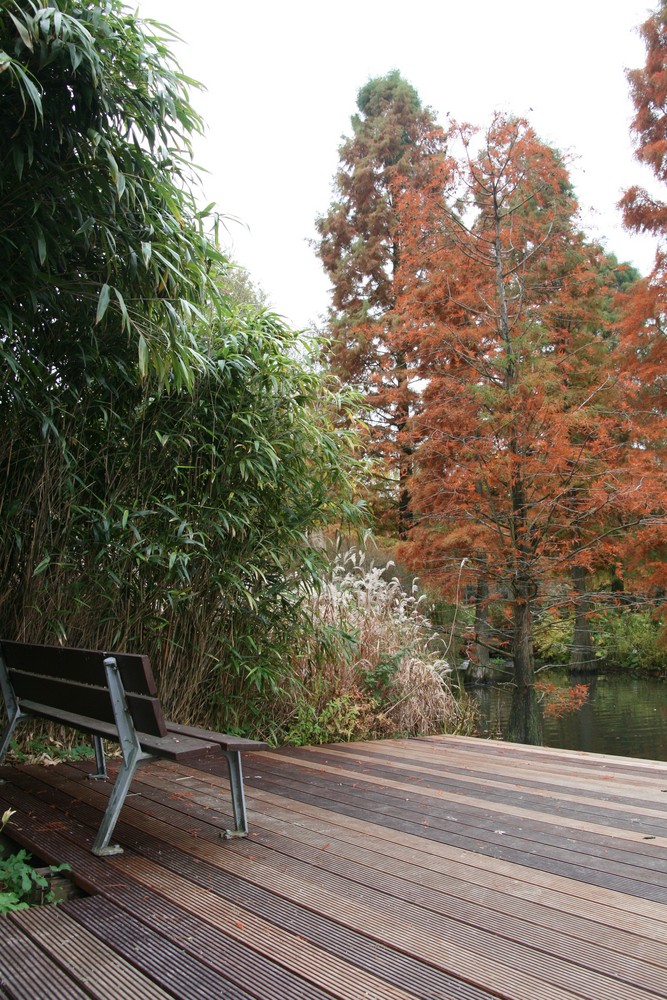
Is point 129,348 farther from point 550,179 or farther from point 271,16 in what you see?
point 550,179

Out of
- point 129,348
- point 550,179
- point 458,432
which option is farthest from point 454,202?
point 129,348

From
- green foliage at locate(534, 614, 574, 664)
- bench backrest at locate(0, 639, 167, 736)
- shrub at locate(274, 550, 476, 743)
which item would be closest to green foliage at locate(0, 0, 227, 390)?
bench backrest at locate(0, 639, 167, 736)

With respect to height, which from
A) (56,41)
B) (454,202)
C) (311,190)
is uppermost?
(311,190)

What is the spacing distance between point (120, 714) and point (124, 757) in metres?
0.13

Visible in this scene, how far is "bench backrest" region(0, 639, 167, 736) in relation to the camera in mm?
2207

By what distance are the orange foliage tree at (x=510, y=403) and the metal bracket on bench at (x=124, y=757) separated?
17.1 feet

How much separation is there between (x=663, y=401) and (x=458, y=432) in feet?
12.4

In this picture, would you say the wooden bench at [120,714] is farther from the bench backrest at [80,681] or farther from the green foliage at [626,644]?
the green foliage at [626,644]

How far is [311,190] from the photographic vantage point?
1758 centimetres

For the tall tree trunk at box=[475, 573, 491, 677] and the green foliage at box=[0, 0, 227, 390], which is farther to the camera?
the tall tree trunk at box=[475, 573, 491, 677]

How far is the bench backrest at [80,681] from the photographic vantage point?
86.9 inches

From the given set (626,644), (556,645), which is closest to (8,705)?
(626,644)

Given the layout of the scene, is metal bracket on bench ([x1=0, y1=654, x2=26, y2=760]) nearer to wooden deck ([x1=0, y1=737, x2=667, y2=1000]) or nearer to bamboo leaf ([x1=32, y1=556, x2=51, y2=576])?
wooden deck ([x1=0, y1=737, x2=667, y2=1000])

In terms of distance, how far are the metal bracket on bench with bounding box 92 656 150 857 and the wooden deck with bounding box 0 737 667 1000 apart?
0.06 meters
